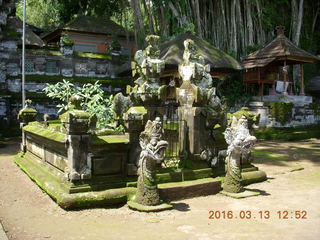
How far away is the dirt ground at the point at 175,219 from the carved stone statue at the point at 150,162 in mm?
354

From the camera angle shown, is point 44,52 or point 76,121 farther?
point 44,52

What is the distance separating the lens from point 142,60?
8.68 metres

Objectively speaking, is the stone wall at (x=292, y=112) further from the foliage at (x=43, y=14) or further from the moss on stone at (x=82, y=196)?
the foliage at (x=43, y=14)

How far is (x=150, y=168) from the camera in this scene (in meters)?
6.82

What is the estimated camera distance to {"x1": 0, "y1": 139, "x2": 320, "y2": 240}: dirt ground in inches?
220

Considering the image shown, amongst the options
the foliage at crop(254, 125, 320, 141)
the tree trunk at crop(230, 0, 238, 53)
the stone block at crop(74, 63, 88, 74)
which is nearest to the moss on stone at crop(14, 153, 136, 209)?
the foliage at crop(254, 125, 320, 141)

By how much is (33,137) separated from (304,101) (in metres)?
18.1

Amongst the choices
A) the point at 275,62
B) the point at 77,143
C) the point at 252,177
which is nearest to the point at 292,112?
the point at 275,62

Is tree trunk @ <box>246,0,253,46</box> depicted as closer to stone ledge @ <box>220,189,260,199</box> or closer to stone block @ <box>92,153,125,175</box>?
stone ledge @ <box>220,189,260,199</box>

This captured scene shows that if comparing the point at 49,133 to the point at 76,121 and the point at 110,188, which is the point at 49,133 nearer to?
the point at 76,121

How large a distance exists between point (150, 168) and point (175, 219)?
111 cm

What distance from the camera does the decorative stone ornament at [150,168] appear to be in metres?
6.73

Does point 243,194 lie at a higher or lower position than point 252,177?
lower

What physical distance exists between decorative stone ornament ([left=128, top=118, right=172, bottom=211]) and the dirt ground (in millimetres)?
245
